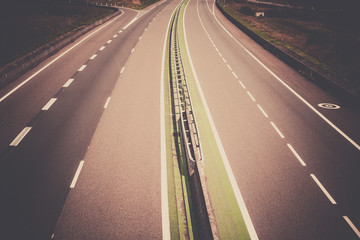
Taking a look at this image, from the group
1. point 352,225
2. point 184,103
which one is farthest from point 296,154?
point 184,103

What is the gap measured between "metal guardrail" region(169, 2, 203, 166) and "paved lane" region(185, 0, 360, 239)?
144cm

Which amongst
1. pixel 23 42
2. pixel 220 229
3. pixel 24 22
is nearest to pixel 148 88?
pixel 220 229

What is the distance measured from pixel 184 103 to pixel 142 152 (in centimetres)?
420

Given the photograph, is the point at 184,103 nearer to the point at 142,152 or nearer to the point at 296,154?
the point at 142,152

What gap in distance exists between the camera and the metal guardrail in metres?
7.84

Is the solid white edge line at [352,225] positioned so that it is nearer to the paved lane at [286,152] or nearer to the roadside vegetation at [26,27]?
the paved lane at [286,152]

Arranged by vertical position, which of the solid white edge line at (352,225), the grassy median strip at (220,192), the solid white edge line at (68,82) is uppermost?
the solid white edge line at (68,82)

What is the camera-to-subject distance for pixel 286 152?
28.8 feet

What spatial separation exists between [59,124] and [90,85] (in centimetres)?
452

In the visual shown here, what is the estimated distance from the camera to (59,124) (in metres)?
9.86

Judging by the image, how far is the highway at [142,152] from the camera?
239 inches

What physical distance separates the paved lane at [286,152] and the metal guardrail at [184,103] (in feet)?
4.73

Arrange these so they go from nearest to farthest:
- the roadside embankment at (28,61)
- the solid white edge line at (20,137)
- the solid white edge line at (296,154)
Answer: the solid white edge line at (296,154)
the solid white edge line at (20,137)
the roadside embankment at (28,61)

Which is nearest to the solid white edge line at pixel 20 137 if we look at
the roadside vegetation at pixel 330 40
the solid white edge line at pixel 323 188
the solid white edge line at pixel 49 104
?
the solid white edge line at pixel 49 104
